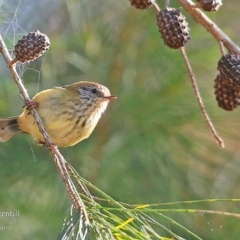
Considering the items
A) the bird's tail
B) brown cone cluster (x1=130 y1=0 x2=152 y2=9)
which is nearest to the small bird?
the bird's tail

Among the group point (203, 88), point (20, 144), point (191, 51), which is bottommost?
point (20, 144)

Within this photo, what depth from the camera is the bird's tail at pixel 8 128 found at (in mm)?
1999

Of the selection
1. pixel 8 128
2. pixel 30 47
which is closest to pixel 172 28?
pixel 30 47

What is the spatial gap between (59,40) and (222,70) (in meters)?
1.03

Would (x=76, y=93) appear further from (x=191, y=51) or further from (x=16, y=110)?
(x=191, y=51)

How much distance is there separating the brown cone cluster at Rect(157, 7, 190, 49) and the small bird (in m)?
0.76

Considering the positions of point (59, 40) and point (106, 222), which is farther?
point (59, 40)

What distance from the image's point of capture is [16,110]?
6.81ft

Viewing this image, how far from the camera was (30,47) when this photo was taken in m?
1.21

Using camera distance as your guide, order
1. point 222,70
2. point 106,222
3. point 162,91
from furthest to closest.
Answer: point 162,91, point 222,70, point 106,222

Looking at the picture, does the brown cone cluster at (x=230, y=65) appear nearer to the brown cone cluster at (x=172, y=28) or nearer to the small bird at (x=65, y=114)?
the brown cone cluster at (x=172, y=28)

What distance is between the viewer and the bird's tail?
1999 mm

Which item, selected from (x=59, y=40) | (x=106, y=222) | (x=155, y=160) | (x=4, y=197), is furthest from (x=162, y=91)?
(x=106, y=222)

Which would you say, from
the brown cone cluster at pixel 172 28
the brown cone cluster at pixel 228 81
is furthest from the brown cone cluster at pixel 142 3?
the brown cone cluster at pixel 228 81
